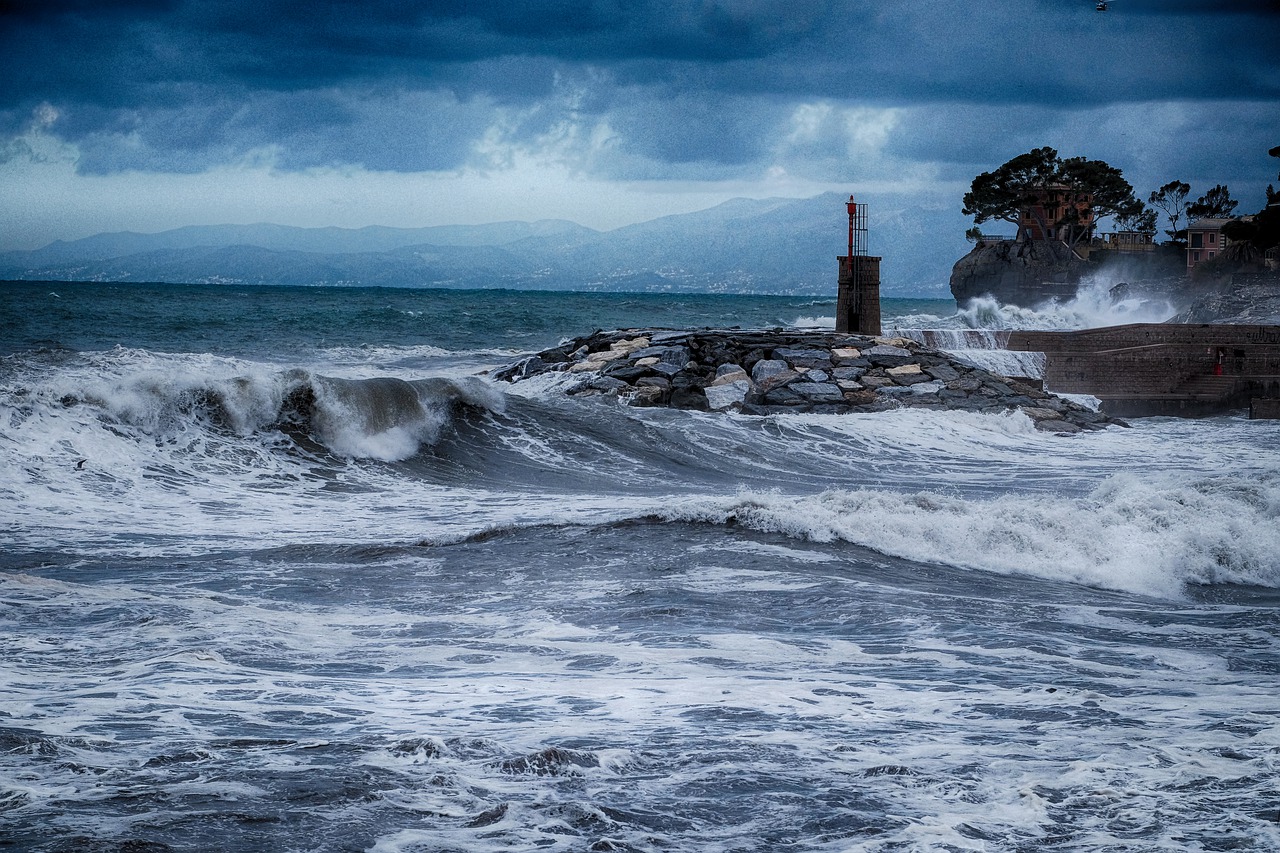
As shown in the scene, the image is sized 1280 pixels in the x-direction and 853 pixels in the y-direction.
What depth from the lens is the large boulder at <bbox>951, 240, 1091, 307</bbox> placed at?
78.1m

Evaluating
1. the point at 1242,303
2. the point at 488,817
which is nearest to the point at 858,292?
the point at 488,817

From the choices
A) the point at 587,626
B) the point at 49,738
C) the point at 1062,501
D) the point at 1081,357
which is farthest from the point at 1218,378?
the point at 49,738

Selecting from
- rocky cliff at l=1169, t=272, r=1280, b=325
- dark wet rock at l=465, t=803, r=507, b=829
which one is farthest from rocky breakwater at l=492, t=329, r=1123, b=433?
rocky cliff at l=1169, t=272, r=1280, b=325

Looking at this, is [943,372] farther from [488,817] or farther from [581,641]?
[488,817]

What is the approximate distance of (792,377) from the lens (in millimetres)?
21328

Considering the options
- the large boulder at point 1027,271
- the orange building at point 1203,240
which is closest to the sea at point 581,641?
the orange building at point 1203,240

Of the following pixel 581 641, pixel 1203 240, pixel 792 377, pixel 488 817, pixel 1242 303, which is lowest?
pixel 581 641

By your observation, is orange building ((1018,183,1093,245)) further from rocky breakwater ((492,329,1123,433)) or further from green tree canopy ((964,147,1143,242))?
rocky breakwater ((492,329,1123,433))

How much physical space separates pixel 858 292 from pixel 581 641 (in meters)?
20.7

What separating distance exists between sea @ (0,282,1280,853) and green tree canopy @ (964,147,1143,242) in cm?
6878

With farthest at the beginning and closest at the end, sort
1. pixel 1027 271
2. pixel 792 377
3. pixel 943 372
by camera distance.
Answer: pixel 1027 271
pixel 943 372
pixel 792 377

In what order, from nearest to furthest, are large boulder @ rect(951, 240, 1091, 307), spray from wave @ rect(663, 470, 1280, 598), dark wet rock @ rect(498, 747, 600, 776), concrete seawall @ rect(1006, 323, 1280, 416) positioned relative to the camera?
dark wet rock @ rect(498, 747, 600, 776) < spray from wave @ rect(663, 470, 1280, 598) < concrete seawall @ rect(1006, 323, 1280, 416) < large boulder @ rect(951, 240, 1091, 307)

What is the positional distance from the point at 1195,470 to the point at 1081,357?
11.0 m

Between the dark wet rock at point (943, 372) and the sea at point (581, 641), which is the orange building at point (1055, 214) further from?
the sea at point (581, 641)
